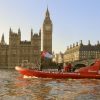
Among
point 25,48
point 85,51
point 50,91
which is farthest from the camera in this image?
point 85,51

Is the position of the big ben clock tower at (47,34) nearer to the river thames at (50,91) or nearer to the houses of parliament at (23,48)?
the houses of parliament at (23,48)

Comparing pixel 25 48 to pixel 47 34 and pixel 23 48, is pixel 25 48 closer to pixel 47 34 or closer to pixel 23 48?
pixel 23 48

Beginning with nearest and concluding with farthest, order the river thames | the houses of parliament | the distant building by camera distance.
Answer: the river thames → the houses of parliament → the distant building

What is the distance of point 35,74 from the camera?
45812 millimetres

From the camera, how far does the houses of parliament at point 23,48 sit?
150625 millimetres

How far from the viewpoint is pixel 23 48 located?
154 metres

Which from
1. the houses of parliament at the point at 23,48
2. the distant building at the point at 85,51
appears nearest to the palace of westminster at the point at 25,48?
the houses of parliament at the point at 23,48

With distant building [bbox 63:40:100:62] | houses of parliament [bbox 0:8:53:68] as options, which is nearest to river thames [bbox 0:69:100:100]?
houses of parliament [bbox 0:8:53:68]

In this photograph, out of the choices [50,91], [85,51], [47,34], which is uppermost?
[47,34]

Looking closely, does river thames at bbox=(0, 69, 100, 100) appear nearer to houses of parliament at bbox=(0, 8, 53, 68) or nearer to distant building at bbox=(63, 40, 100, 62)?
houses of parliament at bbox=(0, 8, 53, 68)

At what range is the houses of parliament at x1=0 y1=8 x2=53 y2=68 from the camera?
151 metres

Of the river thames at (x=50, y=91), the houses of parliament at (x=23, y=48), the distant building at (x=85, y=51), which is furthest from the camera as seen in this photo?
the distant building at (x=85, y=51)

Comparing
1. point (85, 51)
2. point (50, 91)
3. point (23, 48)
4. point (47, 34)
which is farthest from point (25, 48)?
point (50, 91)

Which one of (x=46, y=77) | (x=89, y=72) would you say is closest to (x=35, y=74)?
(x=46, y=77)
